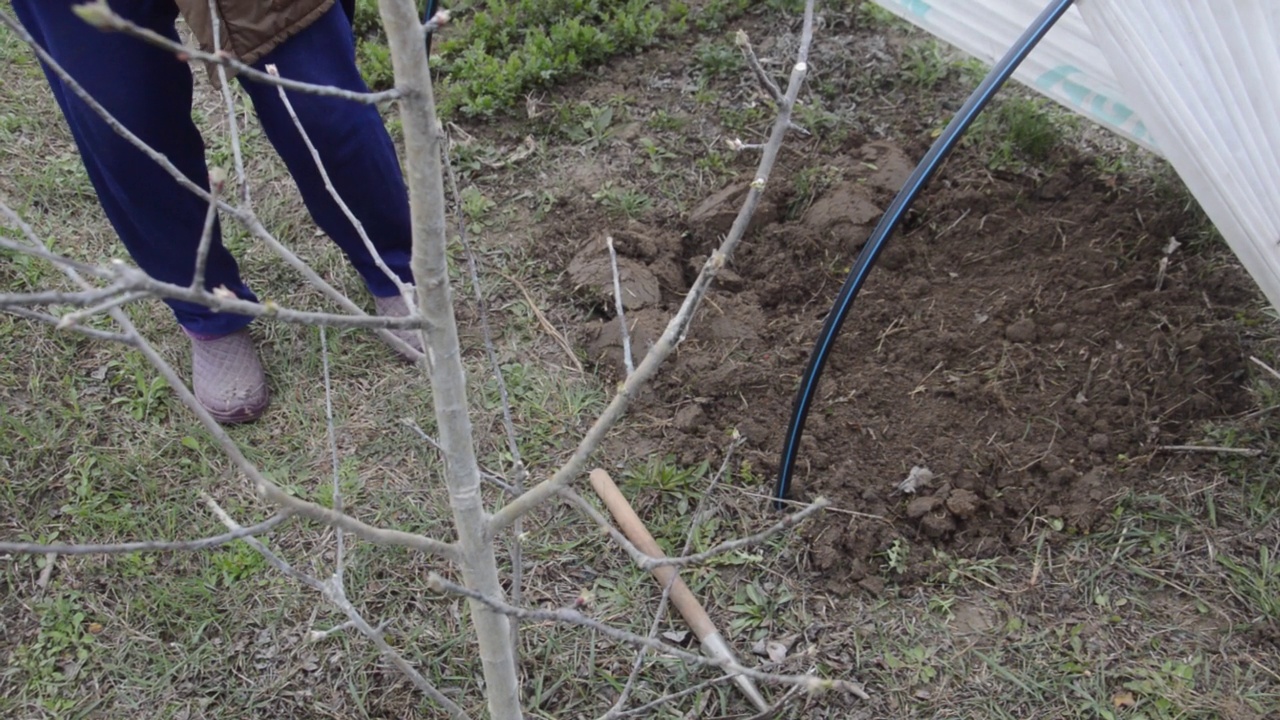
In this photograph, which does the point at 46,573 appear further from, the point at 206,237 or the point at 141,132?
the point at 206,237

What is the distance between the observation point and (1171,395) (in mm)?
2359

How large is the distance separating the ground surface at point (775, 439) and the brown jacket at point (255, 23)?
35.4 inches

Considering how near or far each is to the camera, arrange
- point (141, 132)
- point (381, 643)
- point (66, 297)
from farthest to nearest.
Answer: point (141, 132) → point (381, 643) → point (66, 297)

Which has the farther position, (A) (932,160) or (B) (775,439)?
(B) (775,439)

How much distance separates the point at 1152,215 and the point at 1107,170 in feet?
0.77

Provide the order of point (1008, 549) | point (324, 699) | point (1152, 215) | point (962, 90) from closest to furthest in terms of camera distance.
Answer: point (324, 699) → point (1008, 549) → point (1152, 215) → point (962, 90)

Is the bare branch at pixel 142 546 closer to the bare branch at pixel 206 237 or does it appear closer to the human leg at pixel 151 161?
the bare branch at pixel 206 237

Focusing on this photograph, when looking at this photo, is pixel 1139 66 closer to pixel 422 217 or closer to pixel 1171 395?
pixel 1171 395

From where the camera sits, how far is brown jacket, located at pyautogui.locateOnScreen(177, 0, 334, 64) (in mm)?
1919

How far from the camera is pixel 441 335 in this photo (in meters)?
1.06

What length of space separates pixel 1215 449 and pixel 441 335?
2031mm

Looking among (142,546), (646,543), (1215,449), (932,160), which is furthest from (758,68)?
(1215,449)

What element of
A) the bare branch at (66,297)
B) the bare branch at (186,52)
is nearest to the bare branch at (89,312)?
the bare branch at (66,297)

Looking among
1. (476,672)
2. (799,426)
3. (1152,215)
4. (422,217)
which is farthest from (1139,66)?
(476,672)
